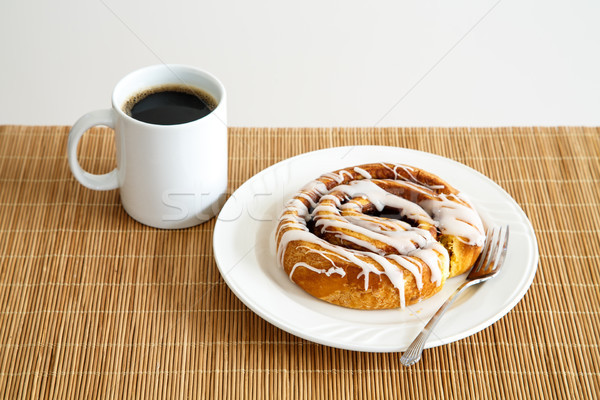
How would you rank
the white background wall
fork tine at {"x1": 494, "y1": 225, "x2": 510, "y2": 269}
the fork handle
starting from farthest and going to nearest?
the white background wall
fork tine at {"x1": 494, "y1": 225, "x2": 510, "y2": 269}
the fork handle

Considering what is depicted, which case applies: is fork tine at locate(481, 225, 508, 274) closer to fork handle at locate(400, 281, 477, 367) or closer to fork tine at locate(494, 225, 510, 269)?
fork tine at locate(494, 225, 510, 269)

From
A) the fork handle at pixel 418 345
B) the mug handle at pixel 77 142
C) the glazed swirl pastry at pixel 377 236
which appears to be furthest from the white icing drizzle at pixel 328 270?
the mug handle at pixel 77 142

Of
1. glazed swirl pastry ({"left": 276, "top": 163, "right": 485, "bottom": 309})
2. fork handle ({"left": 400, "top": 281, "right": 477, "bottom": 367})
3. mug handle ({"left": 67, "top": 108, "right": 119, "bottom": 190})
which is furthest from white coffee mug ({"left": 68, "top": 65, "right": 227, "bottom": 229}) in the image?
fork handle ({"left": 400, "top": 281, "right": 477, "bottom": 367})

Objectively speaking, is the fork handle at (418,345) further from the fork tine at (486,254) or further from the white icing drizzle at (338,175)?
the white icing drizzle at (338,175)

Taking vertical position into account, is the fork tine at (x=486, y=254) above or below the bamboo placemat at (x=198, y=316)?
above

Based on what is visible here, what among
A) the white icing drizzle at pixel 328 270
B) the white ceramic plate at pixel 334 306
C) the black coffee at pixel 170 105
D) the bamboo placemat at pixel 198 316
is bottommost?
the bamboo placemat at pixel 198 316

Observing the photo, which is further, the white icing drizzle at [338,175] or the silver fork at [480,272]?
the white icing drizzle at [338,175]

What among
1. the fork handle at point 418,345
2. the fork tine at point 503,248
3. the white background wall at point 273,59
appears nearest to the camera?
the fork handle at point 418,345
